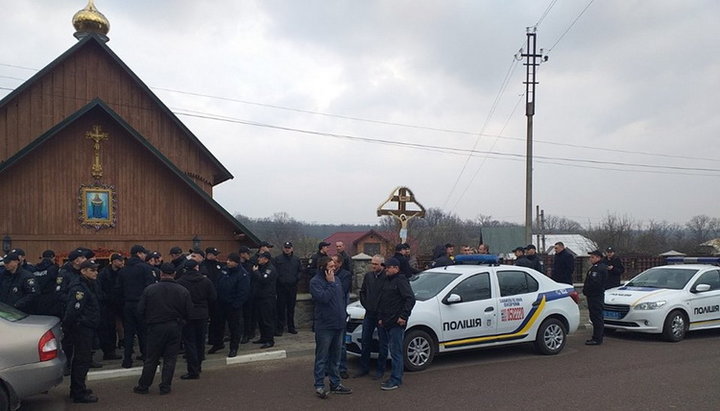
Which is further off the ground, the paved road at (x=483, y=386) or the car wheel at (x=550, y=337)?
the car wheel at (x=550, y=337)

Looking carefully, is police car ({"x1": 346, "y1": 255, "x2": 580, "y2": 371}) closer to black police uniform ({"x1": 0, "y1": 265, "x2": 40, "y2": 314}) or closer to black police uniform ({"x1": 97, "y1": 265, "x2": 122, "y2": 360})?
black police uniform ({"x1": 97, "y1": 265, "x2": 122, "y2": 360})

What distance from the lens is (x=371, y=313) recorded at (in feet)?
27.7

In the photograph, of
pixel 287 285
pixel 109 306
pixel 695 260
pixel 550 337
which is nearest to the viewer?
pixel 109 306

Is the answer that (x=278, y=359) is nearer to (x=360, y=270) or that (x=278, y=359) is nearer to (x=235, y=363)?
(x=235, y=363)

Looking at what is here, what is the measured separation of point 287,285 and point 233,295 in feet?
7.37

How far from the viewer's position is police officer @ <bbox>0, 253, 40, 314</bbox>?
26.9 feet

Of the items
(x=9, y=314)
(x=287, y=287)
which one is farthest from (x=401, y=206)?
(x=9, y=314)

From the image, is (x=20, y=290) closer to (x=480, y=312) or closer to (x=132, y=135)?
(x=132, y=135)

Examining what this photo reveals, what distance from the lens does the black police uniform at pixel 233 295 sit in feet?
32.1

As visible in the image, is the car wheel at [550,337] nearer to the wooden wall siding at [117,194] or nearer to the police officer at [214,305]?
the police officer at [214,305]

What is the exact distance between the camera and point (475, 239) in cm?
7112

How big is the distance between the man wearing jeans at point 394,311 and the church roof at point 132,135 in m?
7.64

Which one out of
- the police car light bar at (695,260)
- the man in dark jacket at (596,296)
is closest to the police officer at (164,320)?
the man in dark jacket at (596,296)

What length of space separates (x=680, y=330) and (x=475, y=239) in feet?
198
